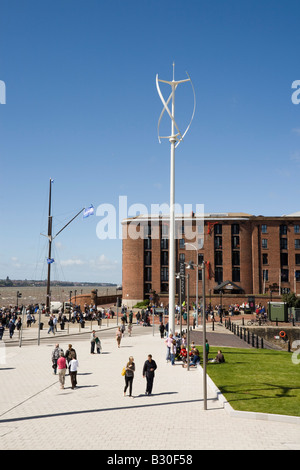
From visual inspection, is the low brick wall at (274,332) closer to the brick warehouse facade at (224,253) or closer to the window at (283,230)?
the brick warehouse facade at (224,253)

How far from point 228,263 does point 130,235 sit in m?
19.7

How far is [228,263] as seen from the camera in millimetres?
75688

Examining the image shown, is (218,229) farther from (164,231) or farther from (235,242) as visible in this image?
(164,231)

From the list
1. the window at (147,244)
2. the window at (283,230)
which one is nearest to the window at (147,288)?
the window at (147,244)

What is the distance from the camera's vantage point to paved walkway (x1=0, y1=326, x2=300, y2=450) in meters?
9.77

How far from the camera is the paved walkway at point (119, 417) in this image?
32.1 feet

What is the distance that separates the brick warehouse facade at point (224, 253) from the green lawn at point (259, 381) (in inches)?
1987

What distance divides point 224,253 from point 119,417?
6579cm

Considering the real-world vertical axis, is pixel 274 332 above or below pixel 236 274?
below

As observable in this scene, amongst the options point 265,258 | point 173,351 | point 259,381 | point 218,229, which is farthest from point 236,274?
point 259,381

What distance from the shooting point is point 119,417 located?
11.9 metres

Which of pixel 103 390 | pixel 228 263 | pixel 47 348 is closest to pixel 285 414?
pixel 103 390

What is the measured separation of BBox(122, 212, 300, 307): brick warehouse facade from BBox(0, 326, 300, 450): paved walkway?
56.2 m
